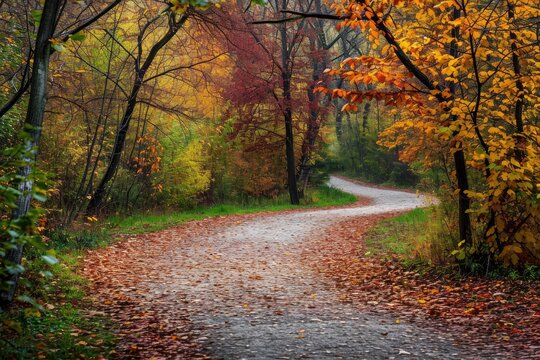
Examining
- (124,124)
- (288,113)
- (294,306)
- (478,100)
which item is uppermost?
(288,113)

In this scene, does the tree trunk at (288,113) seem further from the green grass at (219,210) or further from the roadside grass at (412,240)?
the roadside grass at (412,240)

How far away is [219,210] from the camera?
769 inches

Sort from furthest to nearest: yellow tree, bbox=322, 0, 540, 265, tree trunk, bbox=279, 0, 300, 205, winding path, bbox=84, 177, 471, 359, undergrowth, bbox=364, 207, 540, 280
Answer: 1. tree trunk, bbox=279, 0, 300, 205
2. undergrowth, bbox=364, 207, 540, 280
3. yellow tree, bbox=322, 0, 540, 265
4. winding path, bbox=84, 177, 471, 359

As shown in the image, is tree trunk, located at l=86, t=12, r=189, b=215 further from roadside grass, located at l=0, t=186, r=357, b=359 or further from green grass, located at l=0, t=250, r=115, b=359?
green grass, located at l=0, t=250, r=115, b=359

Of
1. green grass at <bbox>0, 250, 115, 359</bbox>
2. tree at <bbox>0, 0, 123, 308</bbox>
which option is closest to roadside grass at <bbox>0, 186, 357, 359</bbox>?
green grass at <bbox>0, 250, 115, 359</bbox>

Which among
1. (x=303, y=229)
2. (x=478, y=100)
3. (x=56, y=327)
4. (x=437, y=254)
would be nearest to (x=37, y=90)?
(x=56, y=327)

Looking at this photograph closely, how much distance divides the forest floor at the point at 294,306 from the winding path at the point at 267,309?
0.01m

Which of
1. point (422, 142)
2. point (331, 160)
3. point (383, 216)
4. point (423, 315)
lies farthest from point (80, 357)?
point (331, 160)

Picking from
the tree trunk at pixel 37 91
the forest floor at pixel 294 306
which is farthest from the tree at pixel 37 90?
the forest floor at pixel 294 306

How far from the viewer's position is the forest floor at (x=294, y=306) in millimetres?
5152

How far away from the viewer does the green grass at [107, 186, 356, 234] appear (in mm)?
14742

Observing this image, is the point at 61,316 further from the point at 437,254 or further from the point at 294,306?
the point at 437,254

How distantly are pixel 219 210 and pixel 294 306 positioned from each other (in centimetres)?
1286

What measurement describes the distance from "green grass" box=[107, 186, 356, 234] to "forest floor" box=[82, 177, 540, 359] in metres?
2.79
